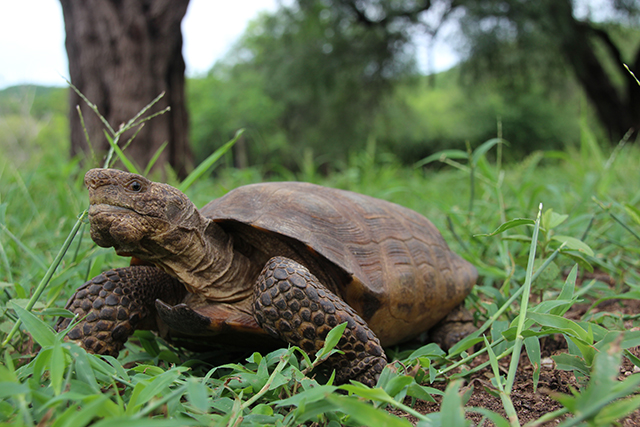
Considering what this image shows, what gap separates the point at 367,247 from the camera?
167 cm

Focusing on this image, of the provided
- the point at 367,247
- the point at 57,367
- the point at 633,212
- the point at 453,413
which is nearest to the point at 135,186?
the point at 57,367

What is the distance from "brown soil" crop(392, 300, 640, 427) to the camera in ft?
3.77

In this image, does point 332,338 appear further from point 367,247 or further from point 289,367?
point 367,247

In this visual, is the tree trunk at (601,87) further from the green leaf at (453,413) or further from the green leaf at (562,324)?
the green leaf at (453,413)

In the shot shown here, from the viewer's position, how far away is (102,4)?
181 inches

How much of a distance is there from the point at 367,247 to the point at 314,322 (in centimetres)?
46

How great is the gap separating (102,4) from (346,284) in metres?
4.63

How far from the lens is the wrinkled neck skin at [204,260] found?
4.93ft

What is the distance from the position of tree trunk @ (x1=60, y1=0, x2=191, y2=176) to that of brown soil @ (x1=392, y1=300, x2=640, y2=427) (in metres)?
4.30

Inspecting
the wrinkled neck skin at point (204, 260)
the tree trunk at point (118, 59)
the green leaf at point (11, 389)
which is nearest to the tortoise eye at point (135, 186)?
the wrinkled neck skin at point (204, 260)

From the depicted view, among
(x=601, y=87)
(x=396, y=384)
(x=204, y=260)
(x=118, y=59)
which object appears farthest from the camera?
(x=601, y=87)

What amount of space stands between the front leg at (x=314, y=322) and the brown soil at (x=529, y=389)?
17 centimetres

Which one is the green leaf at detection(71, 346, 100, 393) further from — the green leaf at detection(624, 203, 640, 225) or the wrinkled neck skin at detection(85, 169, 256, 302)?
the green leaf at detection(624, 203, 640, 225)

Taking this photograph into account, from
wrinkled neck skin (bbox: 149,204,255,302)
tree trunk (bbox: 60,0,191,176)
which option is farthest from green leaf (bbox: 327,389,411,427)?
tree trunk (bbox: 60,0,191,176)
